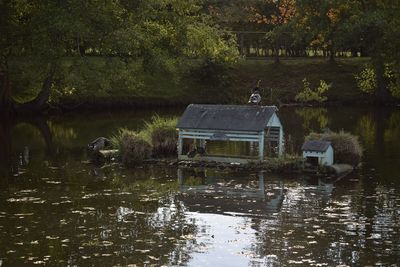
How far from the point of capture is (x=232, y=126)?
93.6ft

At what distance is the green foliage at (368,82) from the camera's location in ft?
211

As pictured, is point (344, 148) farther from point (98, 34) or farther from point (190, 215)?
point (98, 34)

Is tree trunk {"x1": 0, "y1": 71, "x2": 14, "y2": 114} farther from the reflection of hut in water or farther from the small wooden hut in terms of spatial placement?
the reflection of hut in water

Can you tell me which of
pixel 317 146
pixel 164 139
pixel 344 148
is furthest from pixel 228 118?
pixel 344 148

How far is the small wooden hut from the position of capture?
2827 cm

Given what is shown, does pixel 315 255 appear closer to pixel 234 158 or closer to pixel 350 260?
pixel 350 260

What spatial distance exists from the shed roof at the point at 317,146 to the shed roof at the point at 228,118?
6.25 ft

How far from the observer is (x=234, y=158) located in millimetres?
29359

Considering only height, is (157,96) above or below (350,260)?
above

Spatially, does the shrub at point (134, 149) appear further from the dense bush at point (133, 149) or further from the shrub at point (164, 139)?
the shrub at point (164, 139)

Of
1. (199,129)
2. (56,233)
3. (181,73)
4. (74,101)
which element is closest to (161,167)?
(199,129)

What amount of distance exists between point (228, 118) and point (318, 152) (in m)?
4.24

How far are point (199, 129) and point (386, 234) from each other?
1286 centimetres

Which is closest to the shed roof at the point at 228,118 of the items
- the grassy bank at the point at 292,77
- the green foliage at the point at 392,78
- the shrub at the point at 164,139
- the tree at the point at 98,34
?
the shrub at the point at 164,139
